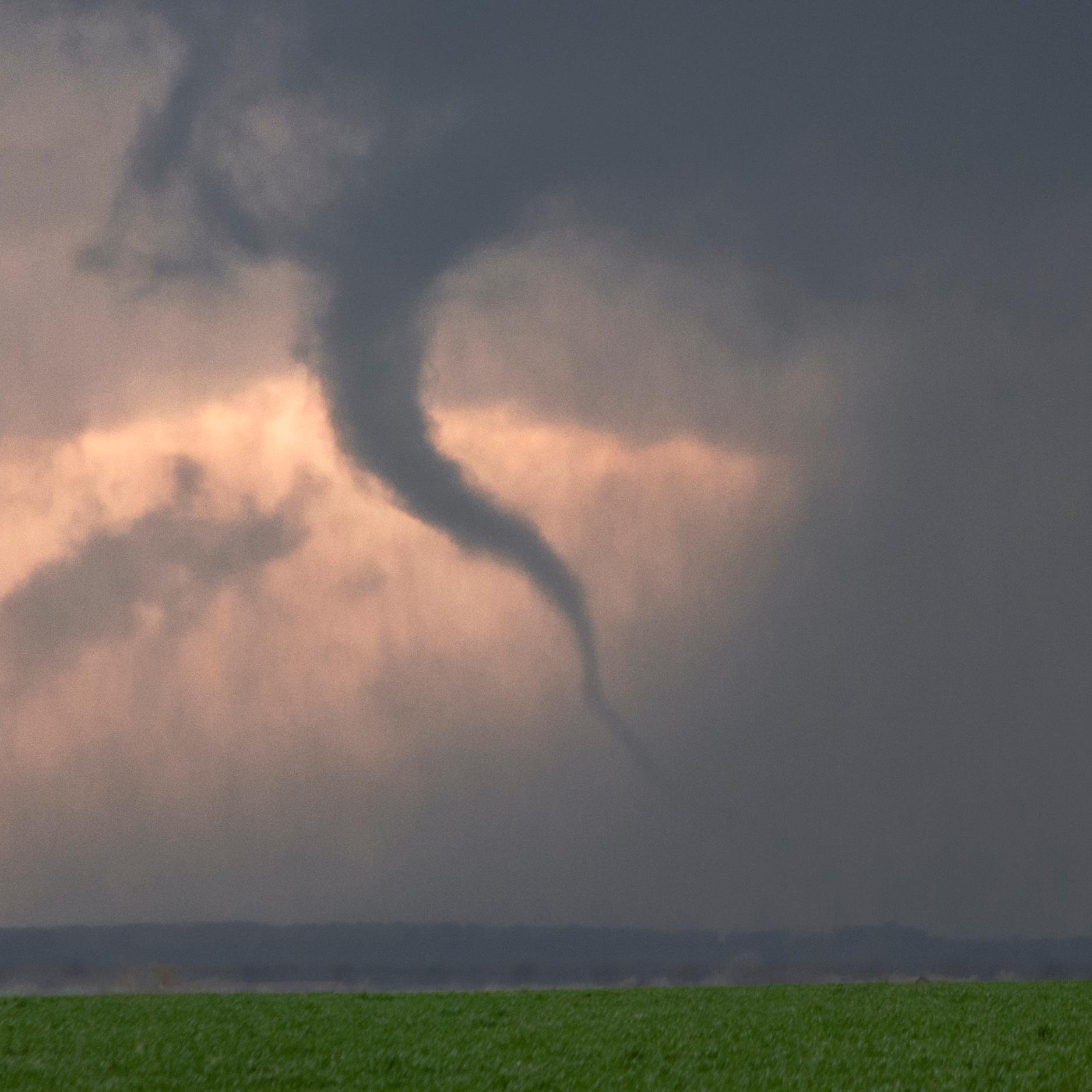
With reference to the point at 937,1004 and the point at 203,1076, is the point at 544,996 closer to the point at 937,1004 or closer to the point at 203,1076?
the point at 937,1004

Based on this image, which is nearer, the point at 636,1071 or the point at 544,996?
the point at 636,1071

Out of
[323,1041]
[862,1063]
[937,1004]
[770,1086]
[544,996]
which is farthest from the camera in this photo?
[544,996]

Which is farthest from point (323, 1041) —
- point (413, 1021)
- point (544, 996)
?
point (544, 996)

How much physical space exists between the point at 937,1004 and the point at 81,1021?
27.6 m

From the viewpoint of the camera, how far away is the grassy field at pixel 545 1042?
2997 centimetres

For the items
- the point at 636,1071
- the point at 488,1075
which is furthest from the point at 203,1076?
the point at 636,1071

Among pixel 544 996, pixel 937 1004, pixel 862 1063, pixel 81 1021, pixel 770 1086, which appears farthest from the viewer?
pixel 544 996

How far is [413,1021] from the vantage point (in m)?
37.8

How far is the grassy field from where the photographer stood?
2997 centimetres

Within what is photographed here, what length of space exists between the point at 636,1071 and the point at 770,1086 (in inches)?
138

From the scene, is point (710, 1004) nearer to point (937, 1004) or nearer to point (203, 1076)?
point (937, 1004)

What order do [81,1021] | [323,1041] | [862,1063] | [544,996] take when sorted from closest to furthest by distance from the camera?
[862,1063] < [323,1041] < [81,1021] < [544,996]

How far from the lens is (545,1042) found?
34.6 meters

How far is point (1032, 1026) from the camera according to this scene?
36.7m
